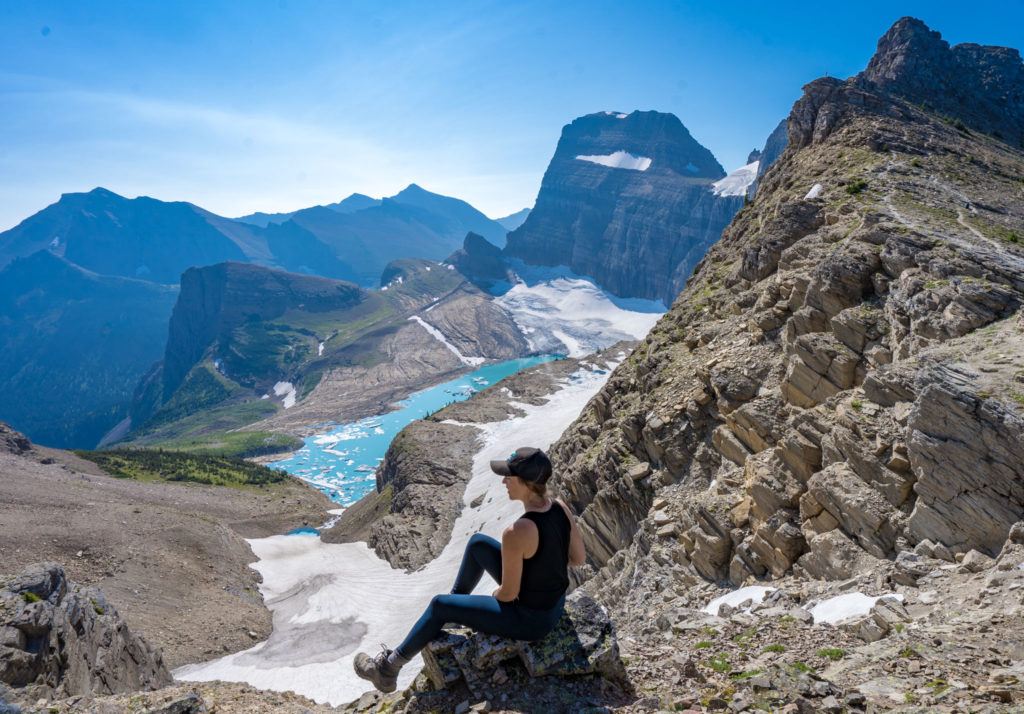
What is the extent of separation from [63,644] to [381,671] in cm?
1238

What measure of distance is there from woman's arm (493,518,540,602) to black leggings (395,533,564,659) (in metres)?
0.22

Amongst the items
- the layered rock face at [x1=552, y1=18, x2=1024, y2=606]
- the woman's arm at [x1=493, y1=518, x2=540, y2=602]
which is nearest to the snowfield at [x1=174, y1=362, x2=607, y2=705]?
the layered rock face at [x1=552, y1=18, x2=1024, y2=606]

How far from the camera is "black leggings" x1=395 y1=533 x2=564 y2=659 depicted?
286 inches

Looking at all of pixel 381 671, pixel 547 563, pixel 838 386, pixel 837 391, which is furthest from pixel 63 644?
pixel 838 386

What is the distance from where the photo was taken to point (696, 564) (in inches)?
770

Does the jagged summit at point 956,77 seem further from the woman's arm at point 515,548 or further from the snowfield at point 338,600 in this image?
the woman's arm at point 515,548

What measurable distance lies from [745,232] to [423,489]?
4580 centimetres

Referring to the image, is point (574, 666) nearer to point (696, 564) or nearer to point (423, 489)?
point (696, 564)

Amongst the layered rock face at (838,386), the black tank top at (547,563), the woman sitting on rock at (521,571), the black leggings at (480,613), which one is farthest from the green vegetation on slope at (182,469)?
the black tank top at (547,563)

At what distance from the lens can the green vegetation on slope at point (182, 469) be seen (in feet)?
348

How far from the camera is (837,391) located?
18.3 meters

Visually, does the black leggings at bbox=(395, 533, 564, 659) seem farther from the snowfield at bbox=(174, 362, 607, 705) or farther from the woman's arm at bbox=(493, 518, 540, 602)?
the snowfield at bbox=(174, 362, 607, 705)

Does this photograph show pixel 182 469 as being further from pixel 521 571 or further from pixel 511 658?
pixel 521 571

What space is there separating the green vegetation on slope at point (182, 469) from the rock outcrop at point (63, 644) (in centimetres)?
9663
